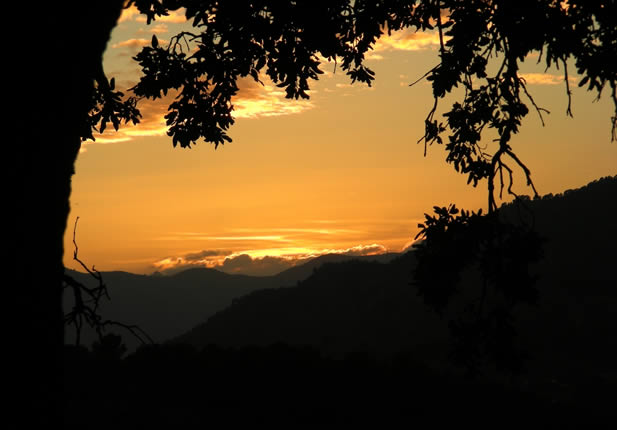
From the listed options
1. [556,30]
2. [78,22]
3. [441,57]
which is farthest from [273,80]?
[78,22]

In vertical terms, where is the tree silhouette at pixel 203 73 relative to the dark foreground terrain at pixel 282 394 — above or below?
above

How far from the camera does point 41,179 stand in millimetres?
2910

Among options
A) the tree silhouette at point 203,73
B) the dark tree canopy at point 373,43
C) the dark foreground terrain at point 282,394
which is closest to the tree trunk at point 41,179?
the tree silhouette at point 203,73

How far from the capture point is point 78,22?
3.03 metres

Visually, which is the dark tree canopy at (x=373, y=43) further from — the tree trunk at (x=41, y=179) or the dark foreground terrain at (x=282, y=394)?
the dark foreground terrain at (x=282, y=394)

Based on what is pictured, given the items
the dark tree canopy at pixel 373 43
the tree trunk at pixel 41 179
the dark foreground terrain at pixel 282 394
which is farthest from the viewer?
the dark foreground terrain at pixel 282 394

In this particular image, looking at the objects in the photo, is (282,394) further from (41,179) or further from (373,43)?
(41,179)

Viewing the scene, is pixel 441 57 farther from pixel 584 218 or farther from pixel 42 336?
pixel 584 218

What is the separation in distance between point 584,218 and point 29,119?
127686 millimetres

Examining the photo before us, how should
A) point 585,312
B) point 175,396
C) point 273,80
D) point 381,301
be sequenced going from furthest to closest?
1. point 381,301
2. point 585,312
3. point 175,396
4. point 273,80

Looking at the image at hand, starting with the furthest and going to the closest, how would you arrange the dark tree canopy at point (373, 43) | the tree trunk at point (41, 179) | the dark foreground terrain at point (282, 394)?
the dark foreground terrain at point (282, 394)
the dark tree canopy at point (373, 43)
the tree trunk at point (41, 179)

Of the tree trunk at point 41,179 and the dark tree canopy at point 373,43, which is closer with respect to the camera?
the tree trunk at point 41,179

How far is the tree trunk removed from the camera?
278cm

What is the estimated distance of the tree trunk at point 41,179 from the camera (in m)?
2.78
